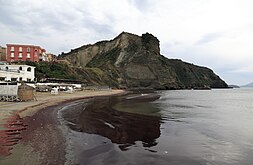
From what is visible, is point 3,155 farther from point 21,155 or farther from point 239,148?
point 239,148

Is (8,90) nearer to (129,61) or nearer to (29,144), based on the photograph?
(29,144)

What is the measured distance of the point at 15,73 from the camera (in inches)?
2058

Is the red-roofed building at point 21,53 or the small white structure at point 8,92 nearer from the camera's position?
the small white structure at point 8,92

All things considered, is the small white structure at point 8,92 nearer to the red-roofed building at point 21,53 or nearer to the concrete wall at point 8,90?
the concrete wall at point 8,90

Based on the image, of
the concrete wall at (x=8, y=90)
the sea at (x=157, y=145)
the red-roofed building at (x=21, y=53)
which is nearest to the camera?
the sea at (x=157, y=145)

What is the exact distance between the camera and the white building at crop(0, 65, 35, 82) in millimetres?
48094

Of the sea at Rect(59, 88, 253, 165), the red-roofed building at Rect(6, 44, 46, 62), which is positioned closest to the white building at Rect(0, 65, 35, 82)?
the red-roofed building at Rect(6, 44, 46, 62)

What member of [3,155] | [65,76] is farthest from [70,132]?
[65,76]

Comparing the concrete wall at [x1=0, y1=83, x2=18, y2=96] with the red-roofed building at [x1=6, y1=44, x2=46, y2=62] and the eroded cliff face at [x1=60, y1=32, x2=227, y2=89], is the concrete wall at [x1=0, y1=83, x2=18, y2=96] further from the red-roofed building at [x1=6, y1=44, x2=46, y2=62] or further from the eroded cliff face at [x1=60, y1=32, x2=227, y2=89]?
the eroded cliff face at [x1=60, y1=32, x2=227, y2=89]

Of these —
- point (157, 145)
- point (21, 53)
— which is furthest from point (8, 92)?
point (21, 53)

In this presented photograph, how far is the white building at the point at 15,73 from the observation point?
48094 mm

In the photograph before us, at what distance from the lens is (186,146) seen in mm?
11234

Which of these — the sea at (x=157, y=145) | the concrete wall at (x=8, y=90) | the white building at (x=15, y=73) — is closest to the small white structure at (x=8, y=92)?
the concrete wall at (x=8, y=90)

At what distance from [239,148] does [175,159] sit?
411 centimetres
